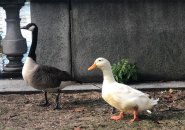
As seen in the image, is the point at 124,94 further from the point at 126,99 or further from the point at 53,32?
the point at 53,32

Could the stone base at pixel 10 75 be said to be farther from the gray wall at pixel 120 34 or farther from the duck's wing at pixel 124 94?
the duck's wing at pixel 124 94

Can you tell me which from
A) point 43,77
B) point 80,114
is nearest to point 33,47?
point 43,77

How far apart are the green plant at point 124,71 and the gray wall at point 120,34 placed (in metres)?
0.23

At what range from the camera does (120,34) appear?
29.1 feet

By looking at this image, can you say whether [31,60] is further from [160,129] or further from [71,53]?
[160,129]

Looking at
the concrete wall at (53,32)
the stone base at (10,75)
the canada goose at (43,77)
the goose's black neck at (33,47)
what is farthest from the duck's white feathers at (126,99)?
the stone base at (10,75)

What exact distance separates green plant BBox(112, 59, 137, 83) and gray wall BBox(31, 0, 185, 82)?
23cm

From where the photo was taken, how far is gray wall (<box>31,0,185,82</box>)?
8.81 metres

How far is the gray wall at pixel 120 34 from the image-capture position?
8.81 metres

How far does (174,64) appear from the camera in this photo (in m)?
8.91

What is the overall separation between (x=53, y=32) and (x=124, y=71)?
4.60ft

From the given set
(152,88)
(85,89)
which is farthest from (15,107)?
(152,88)

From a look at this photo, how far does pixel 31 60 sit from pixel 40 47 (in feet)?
3.71

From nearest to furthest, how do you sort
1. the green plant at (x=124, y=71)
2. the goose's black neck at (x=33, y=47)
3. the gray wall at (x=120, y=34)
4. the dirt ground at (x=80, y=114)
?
the dirt ground at (x=80, y=114)
the goose's black neck at (x=33, y=47)
the green plant at (x=124, y=71)
the gray wall at (x=120, y=34)
